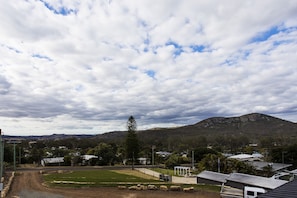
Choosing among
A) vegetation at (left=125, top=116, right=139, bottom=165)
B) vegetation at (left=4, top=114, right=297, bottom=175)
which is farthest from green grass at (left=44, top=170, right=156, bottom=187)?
vegetation at (left=125, top=116, right=139, bottom=165)

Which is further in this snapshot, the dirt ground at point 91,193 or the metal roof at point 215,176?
the metal roof at point 215,176

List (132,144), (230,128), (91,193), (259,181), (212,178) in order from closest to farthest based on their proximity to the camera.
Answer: (91,193)
(259,181)
(212,178)
(132,144)
(230,128)

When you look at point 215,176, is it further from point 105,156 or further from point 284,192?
point 105,156

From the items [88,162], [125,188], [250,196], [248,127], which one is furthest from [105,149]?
[248,127]

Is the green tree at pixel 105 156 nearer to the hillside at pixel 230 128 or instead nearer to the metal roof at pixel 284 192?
the metal roof at pixel 284 192

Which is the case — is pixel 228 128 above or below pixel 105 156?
Answer: above

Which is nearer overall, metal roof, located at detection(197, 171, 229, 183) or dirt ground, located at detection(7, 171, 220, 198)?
dirt ground, located at detection(7, 171, 220, 198)

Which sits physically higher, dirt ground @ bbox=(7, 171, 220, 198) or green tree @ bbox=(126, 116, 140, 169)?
green tree @ bbox=(126, 116, 140, 169)

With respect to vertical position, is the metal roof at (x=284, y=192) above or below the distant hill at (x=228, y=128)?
below

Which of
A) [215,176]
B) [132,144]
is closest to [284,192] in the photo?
[215,176]

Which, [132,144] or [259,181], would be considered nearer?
[259,181]

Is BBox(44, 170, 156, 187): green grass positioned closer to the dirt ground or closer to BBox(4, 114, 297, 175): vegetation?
the dirt ground

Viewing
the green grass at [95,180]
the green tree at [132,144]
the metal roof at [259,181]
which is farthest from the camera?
the green tree at [132,144]

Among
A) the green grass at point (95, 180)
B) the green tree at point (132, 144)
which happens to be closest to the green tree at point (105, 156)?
the green tree at point (132, 144)
